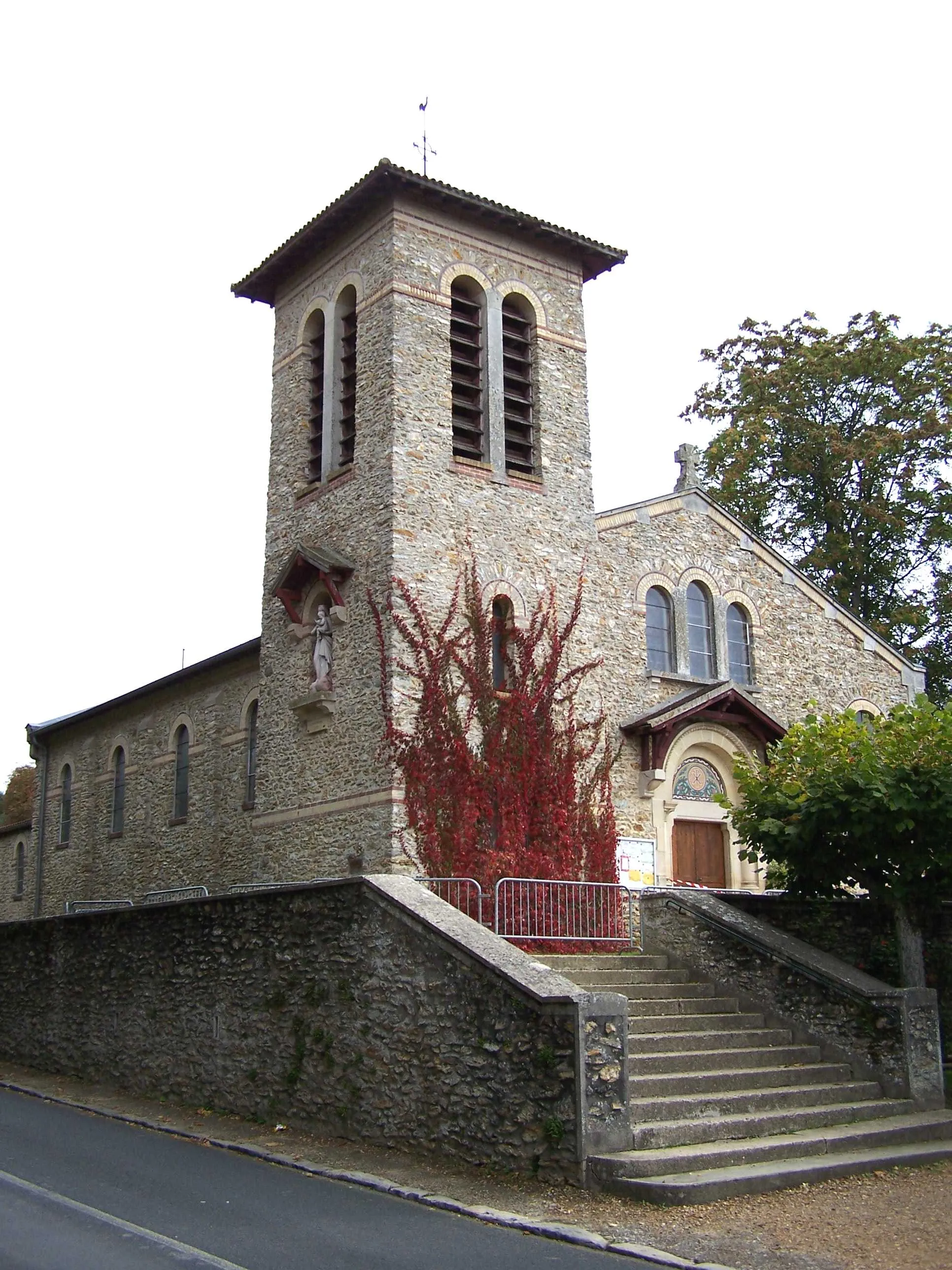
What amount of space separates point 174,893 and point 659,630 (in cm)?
1027

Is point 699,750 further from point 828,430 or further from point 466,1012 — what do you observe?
point 828,430

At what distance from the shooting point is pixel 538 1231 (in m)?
8.02

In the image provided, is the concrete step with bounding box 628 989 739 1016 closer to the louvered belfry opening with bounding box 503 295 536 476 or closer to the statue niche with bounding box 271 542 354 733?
the statue niche with bounding box 271 542 354 733

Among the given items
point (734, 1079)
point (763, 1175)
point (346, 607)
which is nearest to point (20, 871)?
point (346, 607)

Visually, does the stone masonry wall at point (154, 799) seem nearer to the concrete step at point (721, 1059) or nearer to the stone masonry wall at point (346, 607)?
the stone masonry wall at point (346, 607)

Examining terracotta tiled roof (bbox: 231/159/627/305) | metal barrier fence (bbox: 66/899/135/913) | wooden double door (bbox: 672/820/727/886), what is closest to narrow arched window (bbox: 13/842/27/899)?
metal barrier fence (bbox: 66/899/135/913)

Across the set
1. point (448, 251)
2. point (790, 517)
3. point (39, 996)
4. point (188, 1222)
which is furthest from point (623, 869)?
point (790, 517)

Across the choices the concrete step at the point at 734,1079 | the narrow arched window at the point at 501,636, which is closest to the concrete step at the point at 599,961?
the concrete step at the point at 734,1079

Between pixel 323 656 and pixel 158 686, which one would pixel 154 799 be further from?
pixel 323 656

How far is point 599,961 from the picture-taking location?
13195 mm

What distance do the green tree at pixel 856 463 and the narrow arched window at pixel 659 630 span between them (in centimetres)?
1115

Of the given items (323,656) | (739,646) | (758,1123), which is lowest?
(758,1123)

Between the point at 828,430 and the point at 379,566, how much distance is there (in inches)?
693

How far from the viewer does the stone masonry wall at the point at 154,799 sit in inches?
909
